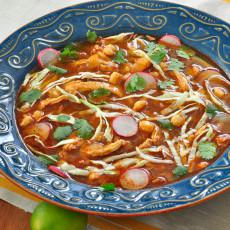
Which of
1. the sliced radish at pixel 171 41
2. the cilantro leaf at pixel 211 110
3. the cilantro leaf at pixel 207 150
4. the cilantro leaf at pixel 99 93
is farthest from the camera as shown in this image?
the sliced radish at pixel 171 41

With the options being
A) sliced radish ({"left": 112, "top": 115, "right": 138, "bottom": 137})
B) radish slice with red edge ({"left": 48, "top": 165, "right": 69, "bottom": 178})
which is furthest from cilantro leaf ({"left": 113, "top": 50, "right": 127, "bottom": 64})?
radish slice with red edge ({"left": 48, "top": 165, "right": 69, "bottom": 178})

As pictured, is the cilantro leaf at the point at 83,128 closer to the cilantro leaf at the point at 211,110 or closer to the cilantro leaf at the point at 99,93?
the cilantro leaf at the point at 99,93

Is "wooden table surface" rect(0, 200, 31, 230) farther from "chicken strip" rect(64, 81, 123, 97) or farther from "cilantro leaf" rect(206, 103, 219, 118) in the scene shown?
"cilantro leaf" rect(206, 103, 219, 118)

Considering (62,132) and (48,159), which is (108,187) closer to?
(48,159)

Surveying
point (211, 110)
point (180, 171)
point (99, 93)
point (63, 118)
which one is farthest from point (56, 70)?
point (180, 171)

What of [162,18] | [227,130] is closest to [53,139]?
[227,130]

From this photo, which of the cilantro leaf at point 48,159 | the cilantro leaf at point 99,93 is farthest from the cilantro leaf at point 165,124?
the cilantro leaf at point 48,159
